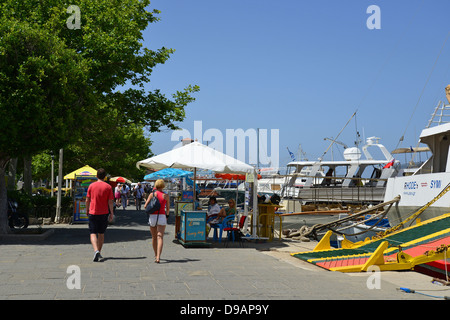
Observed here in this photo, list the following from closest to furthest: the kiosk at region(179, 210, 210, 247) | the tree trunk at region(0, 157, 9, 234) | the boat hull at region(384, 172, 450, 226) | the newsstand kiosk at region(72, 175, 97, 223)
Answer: the boat hull at region(384, 172, 450, 226), the kiosk at region(179, 210, 210, 247), the tree trunk at region(0, 157, 9, 234), the newsstand kiosk at region(72, 175, 97, 223)

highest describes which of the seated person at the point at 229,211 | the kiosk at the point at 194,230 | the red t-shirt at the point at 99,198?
the red t-shirt at the point at 99,198

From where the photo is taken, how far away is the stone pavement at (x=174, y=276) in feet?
23.9

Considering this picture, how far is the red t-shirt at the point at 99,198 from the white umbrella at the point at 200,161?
405 cm

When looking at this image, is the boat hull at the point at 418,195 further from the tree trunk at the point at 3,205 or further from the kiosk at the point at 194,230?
the tree trunk at the point at 3,205

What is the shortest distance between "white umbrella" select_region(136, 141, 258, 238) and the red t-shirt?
405 cm

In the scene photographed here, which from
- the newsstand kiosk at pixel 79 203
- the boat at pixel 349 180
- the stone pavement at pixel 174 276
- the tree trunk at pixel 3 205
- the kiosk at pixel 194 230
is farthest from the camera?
the boat at pixel 349 180

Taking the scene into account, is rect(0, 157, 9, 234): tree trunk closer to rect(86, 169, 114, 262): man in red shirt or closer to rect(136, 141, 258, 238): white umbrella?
rect(136, 141, 258, 238): white umbrella

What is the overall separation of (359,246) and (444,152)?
187 inches

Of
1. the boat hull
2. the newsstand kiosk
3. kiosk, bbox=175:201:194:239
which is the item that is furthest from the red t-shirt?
the newsstand kiosk

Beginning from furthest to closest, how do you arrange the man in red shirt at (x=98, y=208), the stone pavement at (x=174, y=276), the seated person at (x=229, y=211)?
the seated person at (x=229, y=211)
the man in red shirt at (x=98, y=208)
the stone pavement at (x=174, y=276)

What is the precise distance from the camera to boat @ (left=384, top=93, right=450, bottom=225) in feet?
41.0

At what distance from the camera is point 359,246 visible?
42.2ft

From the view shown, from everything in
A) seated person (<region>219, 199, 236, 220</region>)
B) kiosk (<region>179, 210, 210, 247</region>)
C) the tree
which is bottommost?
kiosk (<region>179, 210, 210, 247</region>)

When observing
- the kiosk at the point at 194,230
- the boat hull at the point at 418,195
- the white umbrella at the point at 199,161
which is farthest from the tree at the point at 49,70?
the boat hull at the point at 418,195
